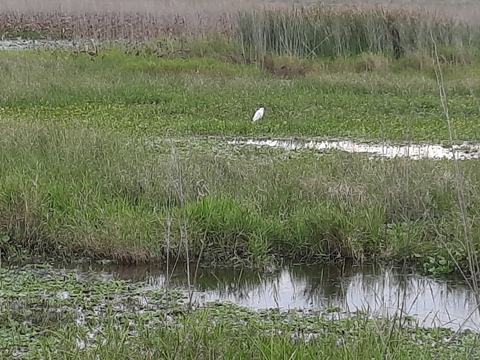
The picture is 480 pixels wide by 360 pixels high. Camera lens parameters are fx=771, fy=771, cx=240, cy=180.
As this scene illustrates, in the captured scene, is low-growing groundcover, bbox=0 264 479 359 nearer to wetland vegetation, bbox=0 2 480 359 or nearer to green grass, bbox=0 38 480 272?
wetland vegetation, bbox=0 2 480 359

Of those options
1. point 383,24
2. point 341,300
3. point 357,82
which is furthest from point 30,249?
point 383,24

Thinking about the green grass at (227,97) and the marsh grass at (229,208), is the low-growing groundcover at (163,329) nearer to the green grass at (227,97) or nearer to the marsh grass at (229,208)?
the marsh grass at (229,208)

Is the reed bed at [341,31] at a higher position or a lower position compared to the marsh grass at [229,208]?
higher

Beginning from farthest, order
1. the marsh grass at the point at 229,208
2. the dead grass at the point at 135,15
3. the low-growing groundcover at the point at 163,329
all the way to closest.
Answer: the dead grass at the point at 135,15
the marsh grass at the point at 229,208
the low-growing groundcover at the point at 163,329

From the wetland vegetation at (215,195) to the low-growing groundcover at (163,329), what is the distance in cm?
1

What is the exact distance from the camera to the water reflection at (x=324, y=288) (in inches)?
195

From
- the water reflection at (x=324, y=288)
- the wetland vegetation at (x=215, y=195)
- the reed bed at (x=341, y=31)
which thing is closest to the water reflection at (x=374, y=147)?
the wetland vegetation at (x=215, y=195)

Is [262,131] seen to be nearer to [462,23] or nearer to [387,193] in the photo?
[387,193]

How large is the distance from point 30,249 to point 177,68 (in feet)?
27.1

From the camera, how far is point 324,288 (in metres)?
5.30

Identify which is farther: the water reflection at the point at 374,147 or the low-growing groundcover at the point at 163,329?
the water reflection at the point at 374,147

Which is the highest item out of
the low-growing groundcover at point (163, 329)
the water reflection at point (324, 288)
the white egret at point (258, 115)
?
the white egret at point (258, 115)

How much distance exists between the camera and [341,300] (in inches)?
201

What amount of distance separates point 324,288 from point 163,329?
5.96ft
